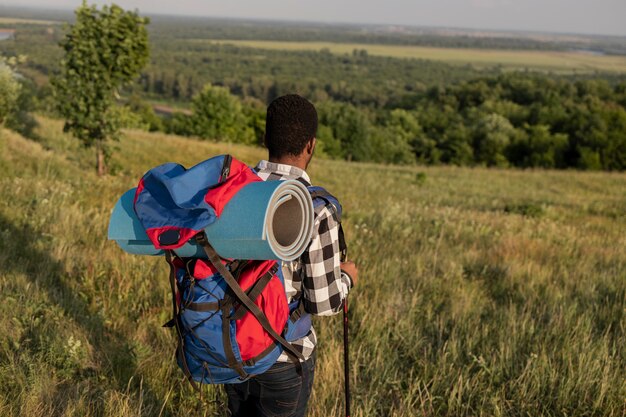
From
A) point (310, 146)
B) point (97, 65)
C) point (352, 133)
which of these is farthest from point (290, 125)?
point (352, 133)

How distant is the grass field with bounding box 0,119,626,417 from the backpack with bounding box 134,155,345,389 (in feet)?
2.55

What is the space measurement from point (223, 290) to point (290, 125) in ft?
2.44

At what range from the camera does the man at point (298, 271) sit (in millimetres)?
2180

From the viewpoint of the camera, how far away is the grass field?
140 inches

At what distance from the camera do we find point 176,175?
2.01 meters

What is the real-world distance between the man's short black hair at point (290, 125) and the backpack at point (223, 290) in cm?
24

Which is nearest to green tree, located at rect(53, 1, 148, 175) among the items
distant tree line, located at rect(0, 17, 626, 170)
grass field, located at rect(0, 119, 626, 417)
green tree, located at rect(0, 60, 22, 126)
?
green tree, located at rect(0, 60, 22, 126)

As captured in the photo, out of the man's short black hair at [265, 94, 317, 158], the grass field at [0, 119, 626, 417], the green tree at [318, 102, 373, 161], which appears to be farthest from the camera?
the green tree at [318, 102, 373, 161]

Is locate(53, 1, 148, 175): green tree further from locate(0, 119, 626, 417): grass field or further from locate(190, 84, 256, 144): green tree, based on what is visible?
locate(190, 84, 256, 144): green tree

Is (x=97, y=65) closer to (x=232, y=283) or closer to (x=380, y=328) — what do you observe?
(x=380, y=328)

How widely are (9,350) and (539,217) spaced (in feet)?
44.5

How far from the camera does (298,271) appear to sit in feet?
7.50

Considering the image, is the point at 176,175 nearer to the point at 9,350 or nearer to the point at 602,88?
the point at 9,350

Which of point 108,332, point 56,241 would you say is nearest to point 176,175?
point 108,332
